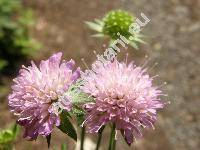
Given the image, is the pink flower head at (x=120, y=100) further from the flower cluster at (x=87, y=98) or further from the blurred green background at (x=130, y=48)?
the blurred green background at (x=130, y=48)

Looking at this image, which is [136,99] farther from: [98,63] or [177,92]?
[177,92]

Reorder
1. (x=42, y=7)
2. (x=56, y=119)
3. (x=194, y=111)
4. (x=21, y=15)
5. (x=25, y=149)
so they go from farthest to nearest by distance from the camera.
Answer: (x=42, y=7), (x=21, y=15), (x=194, y=111), (x=25, y=149), (x=56, y=119)

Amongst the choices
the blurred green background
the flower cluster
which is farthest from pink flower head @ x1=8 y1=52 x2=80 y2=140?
the blurred green background

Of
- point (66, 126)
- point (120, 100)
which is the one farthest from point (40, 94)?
point (120, 100)

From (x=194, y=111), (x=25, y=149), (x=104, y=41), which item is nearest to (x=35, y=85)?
(x=25, y=149)

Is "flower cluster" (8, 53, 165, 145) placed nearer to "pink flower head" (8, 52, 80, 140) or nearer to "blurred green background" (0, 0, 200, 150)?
"pink flower head" (8, 52, 80, 140)

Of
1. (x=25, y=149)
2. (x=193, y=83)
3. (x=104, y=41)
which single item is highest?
(x=104, y=41)

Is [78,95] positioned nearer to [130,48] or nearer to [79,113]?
[79,113]

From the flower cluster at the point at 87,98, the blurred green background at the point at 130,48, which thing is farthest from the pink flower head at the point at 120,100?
the blurred green background at the point at 130,48
